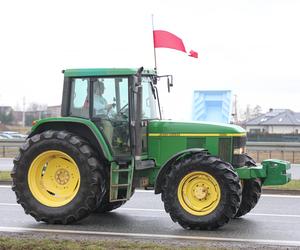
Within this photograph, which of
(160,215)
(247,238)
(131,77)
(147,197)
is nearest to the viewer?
(247,238)

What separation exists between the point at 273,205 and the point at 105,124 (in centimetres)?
433

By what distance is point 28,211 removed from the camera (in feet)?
29.6

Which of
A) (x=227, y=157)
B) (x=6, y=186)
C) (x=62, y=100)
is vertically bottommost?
(x=6, y=186)

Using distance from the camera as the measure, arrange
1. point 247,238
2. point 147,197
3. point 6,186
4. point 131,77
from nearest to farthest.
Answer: point 247,238 → point 131,77 → point 147,197 → point 6,186

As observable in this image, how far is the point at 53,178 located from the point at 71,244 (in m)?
2.52

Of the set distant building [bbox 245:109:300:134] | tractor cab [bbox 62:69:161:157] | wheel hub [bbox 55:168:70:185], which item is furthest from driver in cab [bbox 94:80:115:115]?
distant building [bbox 245:109:300:134]

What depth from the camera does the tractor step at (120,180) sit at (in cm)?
884

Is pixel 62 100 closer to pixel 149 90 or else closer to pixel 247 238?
pixel 149 90

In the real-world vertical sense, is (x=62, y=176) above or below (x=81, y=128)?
below

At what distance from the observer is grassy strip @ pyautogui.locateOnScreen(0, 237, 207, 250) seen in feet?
21.9

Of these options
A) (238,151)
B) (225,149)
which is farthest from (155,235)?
(238,151)

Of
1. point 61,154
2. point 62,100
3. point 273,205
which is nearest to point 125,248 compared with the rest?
point 61,154

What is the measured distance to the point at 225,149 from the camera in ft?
29.5

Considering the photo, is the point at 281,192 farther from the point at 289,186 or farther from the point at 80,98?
the point at 80,98
